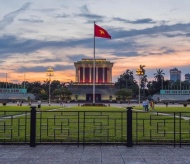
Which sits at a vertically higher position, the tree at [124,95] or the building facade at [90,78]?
the building facade at [90,78]

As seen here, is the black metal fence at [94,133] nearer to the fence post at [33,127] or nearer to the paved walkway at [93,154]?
the fence post at [33,127]

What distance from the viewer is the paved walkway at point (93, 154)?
8211mm

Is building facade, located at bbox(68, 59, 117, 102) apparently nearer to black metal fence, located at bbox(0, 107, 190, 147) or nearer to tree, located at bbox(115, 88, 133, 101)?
tree, located at bbox(115, 88, 133, 101)

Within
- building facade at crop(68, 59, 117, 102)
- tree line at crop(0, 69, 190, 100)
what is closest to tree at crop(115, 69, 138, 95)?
tree line at crop(0, 69, 190, 100)

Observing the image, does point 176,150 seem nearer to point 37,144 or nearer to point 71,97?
point 37,144

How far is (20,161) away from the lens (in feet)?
26.6

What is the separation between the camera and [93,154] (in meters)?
9.09

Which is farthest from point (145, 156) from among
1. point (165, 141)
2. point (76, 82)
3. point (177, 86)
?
point (177, 86)

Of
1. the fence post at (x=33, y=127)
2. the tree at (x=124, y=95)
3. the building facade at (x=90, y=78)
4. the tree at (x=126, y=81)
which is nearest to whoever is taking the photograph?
the fence post at (x=33, y=127)

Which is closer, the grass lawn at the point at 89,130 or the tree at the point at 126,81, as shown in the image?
the grass lawn at the point at 89,130

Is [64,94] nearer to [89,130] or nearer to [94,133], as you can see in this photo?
[89,130]

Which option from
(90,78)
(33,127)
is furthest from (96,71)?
(33,127)

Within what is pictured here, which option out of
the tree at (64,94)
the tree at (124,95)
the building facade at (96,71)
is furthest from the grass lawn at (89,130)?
the building facade at (96,71)

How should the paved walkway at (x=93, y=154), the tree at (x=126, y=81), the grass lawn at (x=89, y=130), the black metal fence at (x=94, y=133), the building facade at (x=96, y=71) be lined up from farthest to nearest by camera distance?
the tree at (x=126, y=81)
the building facade at (x=96, y=71)
the grass lawn at (x=89, y=130)
the black metal fence at (x=94, y=133)
the paved walkway at (x=93, y=154)
